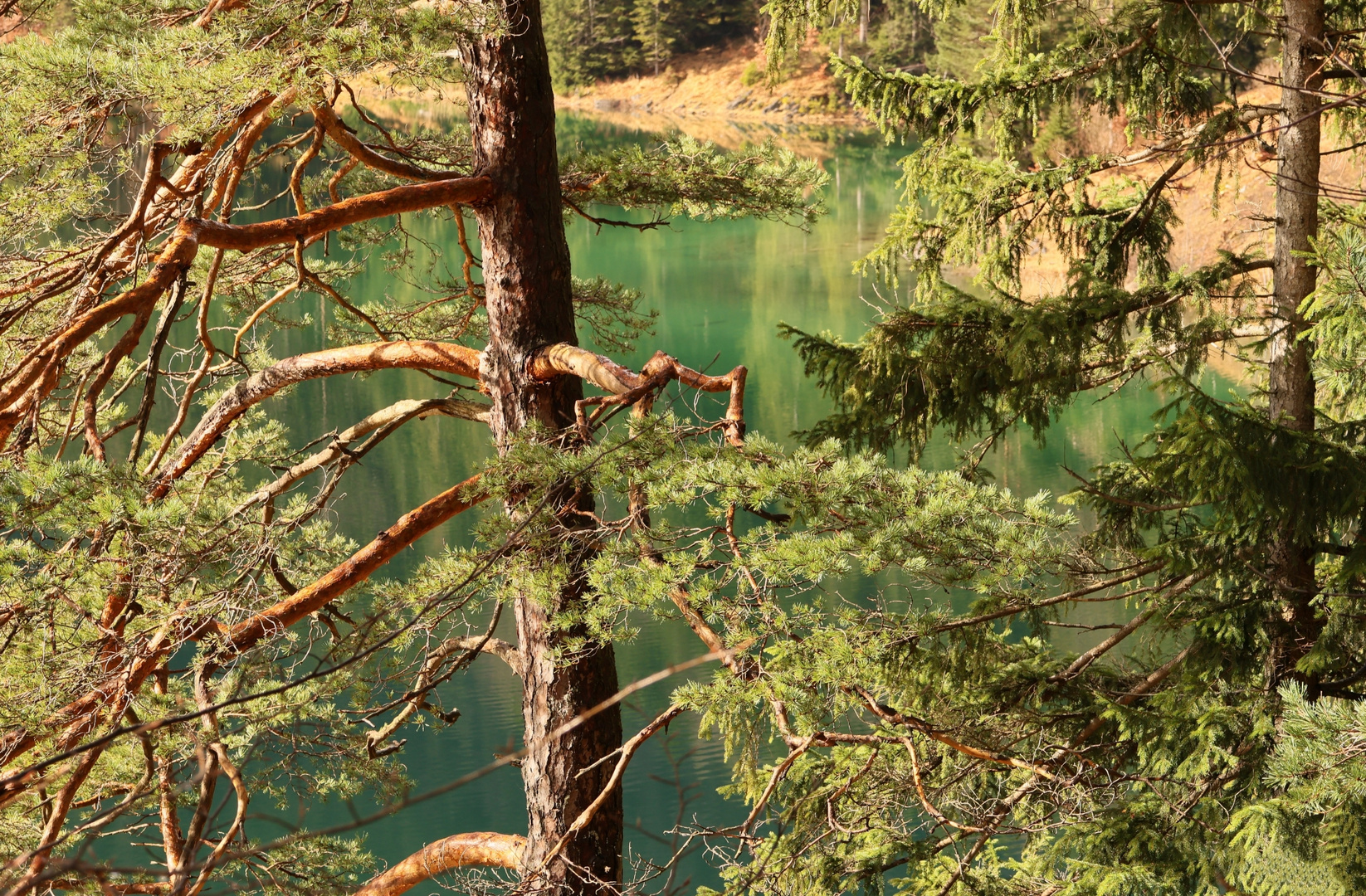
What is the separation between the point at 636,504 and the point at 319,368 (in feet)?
4.67

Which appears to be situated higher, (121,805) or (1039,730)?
(121,805)

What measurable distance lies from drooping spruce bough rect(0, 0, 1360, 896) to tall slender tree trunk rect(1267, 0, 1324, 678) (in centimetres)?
2

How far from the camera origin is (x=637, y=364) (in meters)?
16.5

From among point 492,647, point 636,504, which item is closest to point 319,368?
point 492,647

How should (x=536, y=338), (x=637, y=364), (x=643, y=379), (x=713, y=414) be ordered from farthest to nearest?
(x=637, y=364)
(x=713, y=414)
(x=536, y=338)
(x=643, y=379)

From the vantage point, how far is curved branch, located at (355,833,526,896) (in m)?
3.51

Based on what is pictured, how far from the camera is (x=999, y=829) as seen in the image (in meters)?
3.04

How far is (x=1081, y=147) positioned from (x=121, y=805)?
19.3 m

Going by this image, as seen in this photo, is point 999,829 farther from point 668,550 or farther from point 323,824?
point 323,824

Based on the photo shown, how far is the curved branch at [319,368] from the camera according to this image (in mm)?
3307

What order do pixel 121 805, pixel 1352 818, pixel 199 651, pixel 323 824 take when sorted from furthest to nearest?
pixel 323 824 → pixel 1352 818 → pixel 199 651 → pixel 121 805

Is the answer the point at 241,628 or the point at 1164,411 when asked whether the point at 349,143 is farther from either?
the point at 1164,411

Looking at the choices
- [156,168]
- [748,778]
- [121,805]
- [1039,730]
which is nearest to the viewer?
[121,805]

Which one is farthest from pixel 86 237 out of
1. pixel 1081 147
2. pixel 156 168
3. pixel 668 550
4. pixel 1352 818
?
pixel 1081 147
